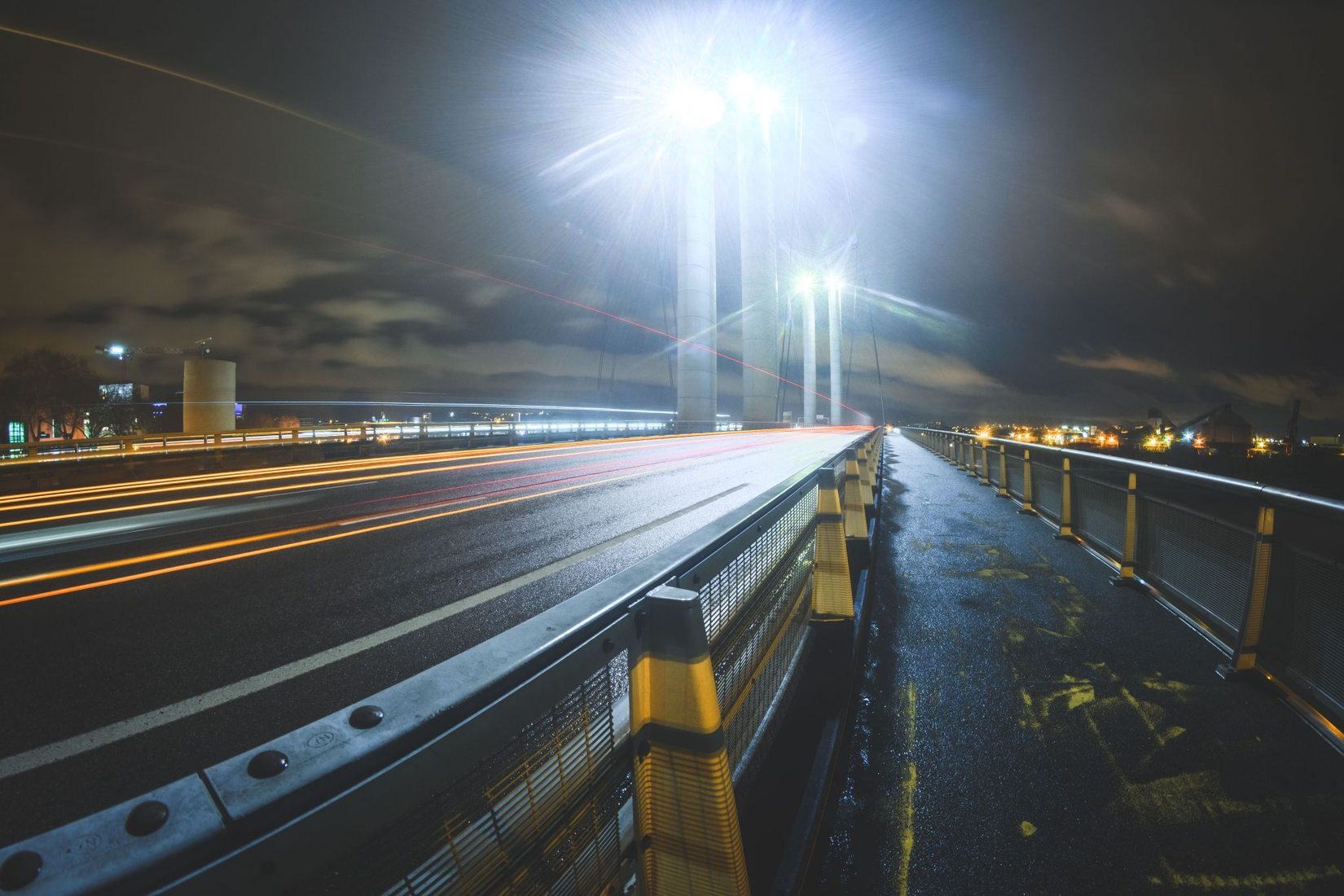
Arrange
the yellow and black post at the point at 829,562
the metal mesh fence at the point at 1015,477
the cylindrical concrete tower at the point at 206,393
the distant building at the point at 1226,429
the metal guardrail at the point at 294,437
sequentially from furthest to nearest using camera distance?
the distant building at the point at 1226,429, the cylindrical concrete tower at the point at 206,393, the metal guardrail at the point at 294,437, the metal mesh fence at the point at 1015,477, the yellow and black post at the point at 829,562

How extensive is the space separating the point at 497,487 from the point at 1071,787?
11.8 meters

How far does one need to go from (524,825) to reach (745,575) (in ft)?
5.29

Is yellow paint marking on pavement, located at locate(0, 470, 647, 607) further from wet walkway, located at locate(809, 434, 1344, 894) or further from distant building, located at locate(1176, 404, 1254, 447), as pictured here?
distant building, located at locate(1176, 404, 1254, 447)

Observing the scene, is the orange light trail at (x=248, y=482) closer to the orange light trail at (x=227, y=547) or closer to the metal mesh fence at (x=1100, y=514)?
the orange light trail at (x=227, y=547)

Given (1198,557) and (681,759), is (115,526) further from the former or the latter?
(1198,557)

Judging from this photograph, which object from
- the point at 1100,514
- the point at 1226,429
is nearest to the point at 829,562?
the point at 1100,514

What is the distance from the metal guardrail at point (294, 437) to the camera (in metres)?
16.0

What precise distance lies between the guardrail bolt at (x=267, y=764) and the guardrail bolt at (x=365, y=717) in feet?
0.32

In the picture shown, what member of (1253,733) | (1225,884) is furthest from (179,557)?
(1253,733)

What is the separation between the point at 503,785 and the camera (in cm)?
125

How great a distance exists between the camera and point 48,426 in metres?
59.5

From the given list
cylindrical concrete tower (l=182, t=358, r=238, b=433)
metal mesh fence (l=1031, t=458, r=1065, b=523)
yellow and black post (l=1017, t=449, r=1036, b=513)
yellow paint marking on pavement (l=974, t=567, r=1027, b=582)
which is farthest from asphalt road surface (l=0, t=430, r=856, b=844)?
cylindrical concrete tower (l=182, t=358, r=238, b=433)

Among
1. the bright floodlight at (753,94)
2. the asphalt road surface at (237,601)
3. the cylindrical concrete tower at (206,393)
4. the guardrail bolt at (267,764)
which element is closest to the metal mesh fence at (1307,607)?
the guardrail bolt at (267,764)

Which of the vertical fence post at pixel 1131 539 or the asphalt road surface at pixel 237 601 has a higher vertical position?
the vertical fence post at pixel 1131 539
